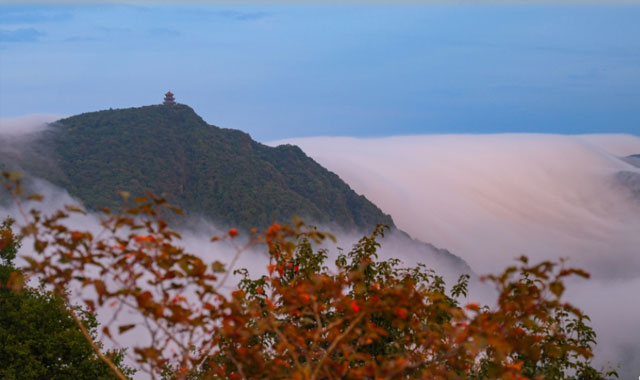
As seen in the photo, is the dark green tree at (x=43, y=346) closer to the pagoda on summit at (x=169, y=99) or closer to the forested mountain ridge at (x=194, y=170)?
the forested mountain ridge at (x=194, y=170)

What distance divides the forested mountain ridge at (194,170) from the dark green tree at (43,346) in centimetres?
7264

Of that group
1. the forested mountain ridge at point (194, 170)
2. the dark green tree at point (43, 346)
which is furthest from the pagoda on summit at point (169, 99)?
the dark green tree at point (43, 346)

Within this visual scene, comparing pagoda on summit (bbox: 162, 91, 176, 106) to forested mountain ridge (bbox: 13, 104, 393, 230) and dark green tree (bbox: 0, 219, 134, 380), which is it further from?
dark green tree (bbox: 0, 219, 134, 380)

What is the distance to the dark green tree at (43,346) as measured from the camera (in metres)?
14.6

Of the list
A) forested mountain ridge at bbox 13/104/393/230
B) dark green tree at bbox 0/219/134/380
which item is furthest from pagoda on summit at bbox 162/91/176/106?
dark green tree at bbox 0/219/134/380

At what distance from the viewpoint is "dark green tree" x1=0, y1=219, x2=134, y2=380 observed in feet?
48.0

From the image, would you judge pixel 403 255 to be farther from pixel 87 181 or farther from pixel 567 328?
pixel 567 328

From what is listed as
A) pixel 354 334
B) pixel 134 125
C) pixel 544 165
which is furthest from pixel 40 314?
pixel 544 165

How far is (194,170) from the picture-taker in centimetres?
10706

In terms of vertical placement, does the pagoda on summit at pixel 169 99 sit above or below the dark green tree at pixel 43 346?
above

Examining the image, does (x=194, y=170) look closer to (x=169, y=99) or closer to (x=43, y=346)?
(x=169, y=99)

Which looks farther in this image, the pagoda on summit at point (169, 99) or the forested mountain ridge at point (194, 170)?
the pagoda on summit at point (169, 99)

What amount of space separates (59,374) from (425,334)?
12046 millimetres

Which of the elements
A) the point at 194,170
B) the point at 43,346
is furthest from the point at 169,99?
the point at 43,346
